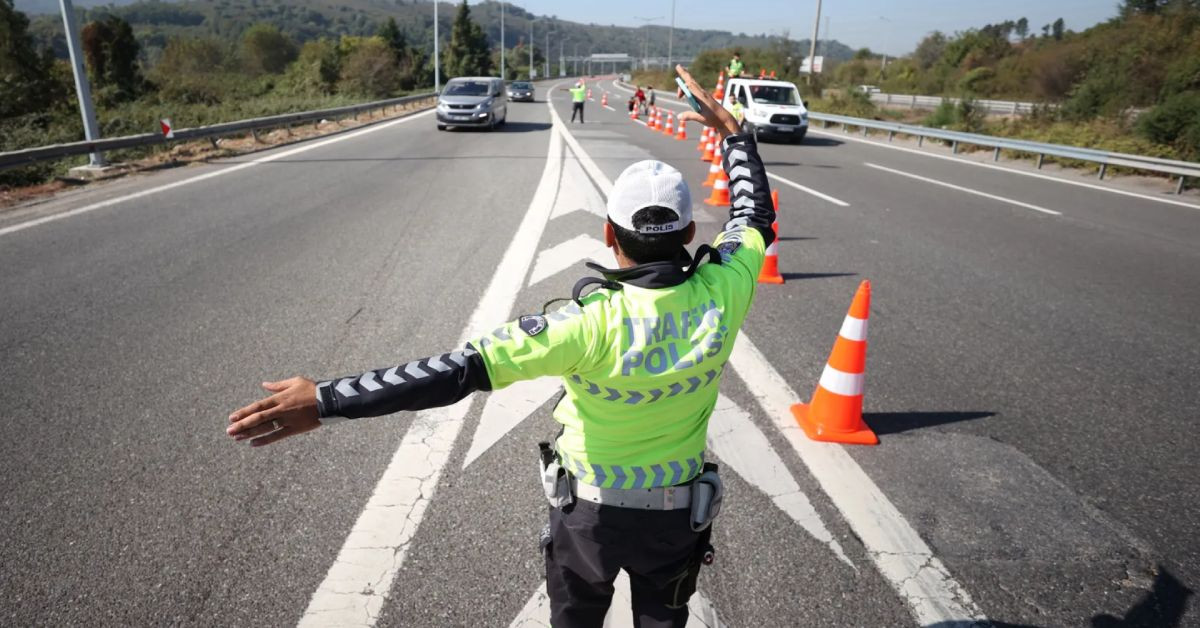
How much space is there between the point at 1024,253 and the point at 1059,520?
→ 627 cm

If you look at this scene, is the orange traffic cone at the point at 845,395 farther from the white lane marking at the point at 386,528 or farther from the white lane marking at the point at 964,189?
the white lane marking at the point at 964,189

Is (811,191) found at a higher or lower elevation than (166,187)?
higher

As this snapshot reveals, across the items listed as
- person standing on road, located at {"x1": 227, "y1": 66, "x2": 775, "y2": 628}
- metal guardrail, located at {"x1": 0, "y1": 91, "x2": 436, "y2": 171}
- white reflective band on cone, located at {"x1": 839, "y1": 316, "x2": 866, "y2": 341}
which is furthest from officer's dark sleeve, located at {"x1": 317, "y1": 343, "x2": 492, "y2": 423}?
metal guardrail, located at {"x1": 0, "y1": 91, "x2": 436, "y2": 171}

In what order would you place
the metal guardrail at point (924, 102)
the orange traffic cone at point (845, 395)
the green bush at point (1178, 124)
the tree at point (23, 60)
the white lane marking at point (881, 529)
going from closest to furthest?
1. the white lane marking at point (881, 529)
2. the orange traffic cone at point (845, 395)
3. the green bush at point (1178, 124)
4. the metal guardrail at point (924, 102)
5. the tree at point (23, 60)

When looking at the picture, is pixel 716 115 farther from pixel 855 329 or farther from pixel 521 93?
pixel 521 93

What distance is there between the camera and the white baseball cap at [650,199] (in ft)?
5.79

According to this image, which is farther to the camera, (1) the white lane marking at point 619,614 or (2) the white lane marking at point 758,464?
(2) the white lane marking at point 758,464

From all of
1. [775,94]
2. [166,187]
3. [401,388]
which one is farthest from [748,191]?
[775,94]

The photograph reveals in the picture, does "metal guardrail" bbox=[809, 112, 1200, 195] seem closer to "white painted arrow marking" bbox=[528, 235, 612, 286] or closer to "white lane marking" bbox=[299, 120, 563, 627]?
"white painted arrow marking" bbox=[528, 235, 612, 286]

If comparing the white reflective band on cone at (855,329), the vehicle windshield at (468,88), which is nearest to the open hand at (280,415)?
the white reflective band on cone at (855,329)

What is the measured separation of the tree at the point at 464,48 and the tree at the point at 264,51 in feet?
137

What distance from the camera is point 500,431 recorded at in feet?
12.9

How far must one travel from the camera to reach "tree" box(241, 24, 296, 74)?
4951 inches

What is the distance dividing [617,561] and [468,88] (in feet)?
80.7
